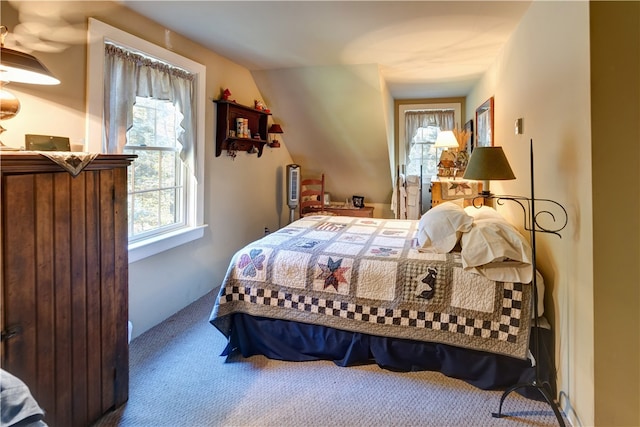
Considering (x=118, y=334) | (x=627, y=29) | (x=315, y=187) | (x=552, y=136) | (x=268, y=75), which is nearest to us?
(x=627, y=29)

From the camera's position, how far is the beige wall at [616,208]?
149 centimetres

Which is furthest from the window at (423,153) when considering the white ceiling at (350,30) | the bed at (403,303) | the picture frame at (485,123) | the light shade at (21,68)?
the light shade at (21,68)

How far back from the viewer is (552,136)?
1.97 metres

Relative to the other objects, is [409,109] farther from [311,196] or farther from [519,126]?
[519,126]

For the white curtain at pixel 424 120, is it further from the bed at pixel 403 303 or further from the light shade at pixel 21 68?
the light shade at pixel 21 68

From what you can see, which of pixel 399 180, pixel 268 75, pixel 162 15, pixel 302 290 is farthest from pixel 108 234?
pixel 399 180

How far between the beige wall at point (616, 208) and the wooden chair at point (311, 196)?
3758 mm

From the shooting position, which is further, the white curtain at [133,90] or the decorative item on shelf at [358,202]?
the decorative item on shelf at [358,202]

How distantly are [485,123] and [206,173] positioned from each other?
297cm

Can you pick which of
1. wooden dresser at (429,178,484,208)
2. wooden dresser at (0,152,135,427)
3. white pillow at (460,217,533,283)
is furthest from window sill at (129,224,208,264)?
wooden dresser at (429,178,484,208)

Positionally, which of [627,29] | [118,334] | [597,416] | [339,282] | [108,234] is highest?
[627,29]

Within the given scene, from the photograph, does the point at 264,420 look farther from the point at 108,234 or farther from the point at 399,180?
the point at 399,180

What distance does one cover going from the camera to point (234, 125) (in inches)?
147

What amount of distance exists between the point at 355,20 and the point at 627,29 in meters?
1.59
